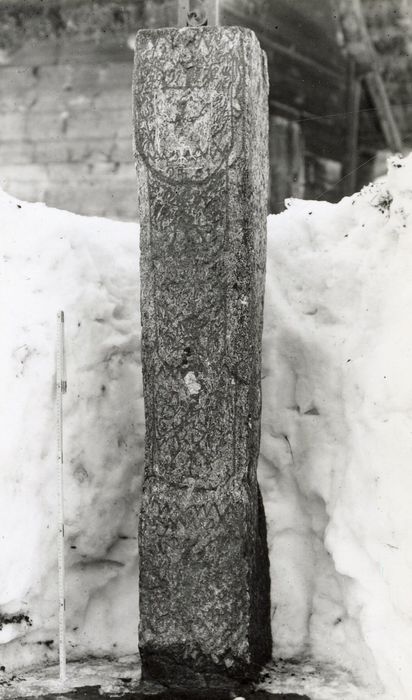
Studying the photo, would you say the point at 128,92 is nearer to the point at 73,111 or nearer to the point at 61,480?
the point at 73,111

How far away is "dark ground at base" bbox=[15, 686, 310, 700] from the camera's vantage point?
3.82m

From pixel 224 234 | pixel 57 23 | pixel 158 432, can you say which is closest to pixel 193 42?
pixel 224 234

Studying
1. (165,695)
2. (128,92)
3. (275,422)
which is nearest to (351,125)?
(128,92)

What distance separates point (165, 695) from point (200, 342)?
122 centimetres

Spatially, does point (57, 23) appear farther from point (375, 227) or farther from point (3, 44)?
point (375, 227)

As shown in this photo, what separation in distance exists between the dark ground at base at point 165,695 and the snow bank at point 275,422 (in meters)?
0.28

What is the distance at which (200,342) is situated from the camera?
3.91 metres

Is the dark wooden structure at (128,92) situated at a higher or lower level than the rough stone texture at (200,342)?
higher

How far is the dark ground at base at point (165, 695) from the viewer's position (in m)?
3.82

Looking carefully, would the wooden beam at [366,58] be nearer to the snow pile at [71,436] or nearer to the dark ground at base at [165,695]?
the snow pile at [71,436]

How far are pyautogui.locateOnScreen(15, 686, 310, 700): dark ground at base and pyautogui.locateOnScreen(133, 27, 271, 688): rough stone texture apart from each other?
0.06 metres

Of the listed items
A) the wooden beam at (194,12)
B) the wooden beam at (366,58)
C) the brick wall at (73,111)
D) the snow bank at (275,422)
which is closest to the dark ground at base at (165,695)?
the snow bank at (275,422)

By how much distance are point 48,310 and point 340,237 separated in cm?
120

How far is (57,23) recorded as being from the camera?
331 inches
